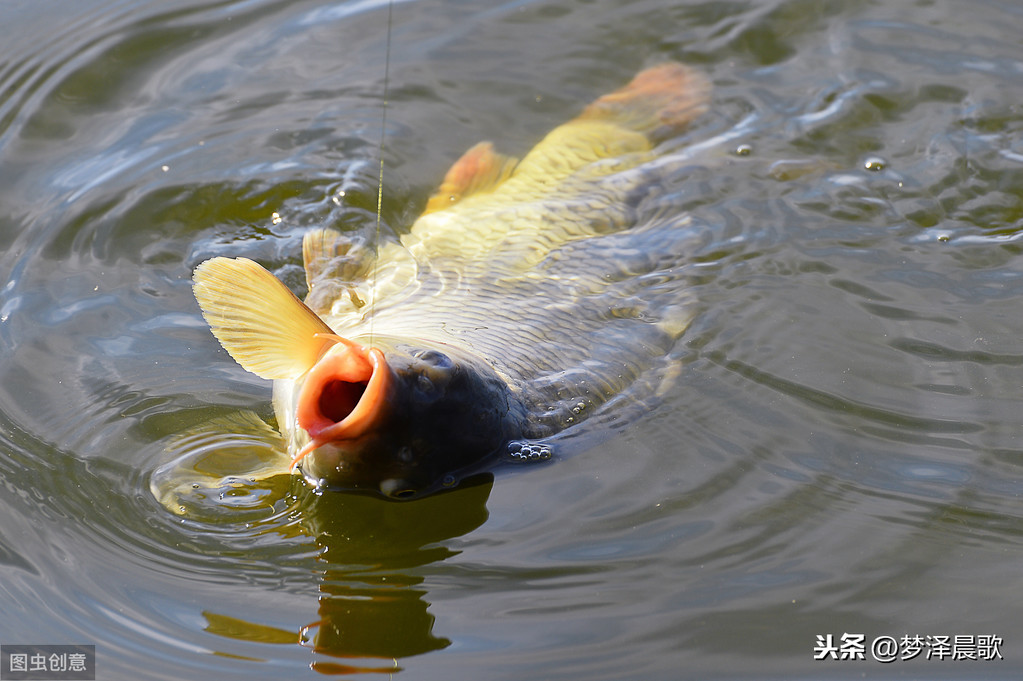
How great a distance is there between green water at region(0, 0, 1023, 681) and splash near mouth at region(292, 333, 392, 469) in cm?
48

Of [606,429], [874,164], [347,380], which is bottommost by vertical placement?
[606,429]

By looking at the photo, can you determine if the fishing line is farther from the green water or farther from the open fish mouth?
the open fish mouth

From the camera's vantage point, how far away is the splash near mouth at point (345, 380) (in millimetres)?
2279

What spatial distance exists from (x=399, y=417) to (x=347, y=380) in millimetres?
151

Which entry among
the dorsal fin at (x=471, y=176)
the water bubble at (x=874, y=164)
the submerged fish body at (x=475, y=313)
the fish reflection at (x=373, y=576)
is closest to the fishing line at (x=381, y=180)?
the submerged fish body at (x=475, y=313)

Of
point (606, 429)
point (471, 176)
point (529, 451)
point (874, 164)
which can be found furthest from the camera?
point (874, 164)

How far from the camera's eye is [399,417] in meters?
2.41

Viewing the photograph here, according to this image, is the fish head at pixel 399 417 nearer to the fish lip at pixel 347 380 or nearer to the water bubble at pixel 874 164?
the fish lip at pixel 347 380

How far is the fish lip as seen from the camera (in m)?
2.28

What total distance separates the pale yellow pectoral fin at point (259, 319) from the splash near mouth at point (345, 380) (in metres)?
0.06

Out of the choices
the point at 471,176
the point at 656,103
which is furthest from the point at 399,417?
the point at 656,103

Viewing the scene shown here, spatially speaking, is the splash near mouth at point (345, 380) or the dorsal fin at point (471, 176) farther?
the dorsal fin at point (471, 176)

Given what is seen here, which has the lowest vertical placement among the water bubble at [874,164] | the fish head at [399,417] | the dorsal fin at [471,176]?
the fish head at [399,417]

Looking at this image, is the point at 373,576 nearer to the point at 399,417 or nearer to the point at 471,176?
the point at 399,417
